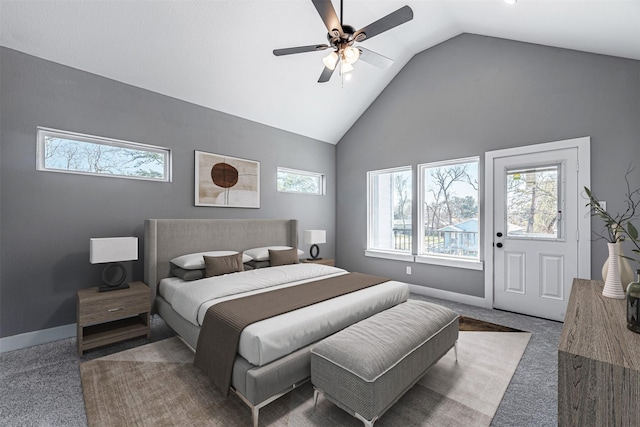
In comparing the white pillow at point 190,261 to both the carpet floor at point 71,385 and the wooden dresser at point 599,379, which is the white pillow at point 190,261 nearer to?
the carpet floor at point 71,385

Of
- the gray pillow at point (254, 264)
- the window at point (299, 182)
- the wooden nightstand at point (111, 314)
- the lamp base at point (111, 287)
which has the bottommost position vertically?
the wooden nightstand at point (111, 314)

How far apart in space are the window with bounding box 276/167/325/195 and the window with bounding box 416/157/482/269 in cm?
193

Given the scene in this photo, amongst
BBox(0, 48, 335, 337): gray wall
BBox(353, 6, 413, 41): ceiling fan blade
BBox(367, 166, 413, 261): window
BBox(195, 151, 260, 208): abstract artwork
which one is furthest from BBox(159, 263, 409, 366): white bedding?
BBox(353, 6, 413, 41): ceiling fan blade

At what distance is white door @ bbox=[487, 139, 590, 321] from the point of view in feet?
10.6

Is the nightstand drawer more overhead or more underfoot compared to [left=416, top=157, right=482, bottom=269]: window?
more underfoot

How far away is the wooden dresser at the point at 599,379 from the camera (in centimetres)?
82

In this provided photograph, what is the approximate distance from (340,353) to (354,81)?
4.09 meters

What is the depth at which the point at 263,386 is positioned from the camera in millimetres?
1692

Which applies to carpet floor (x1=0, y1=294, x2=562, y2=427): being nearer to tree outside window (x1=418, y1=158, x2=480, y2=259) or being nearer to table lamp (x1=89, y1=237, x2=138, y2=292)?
table lamp (x1=89, y1=237, x2=138, y2=292)

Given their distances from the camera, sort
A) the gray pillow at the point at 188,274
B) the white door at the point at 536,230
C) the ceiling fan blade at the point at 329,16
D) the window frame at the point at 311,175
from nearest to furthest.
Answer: the ceiling fan blade at the point at 329,16 → the gray pillow at the point at 188,274 → the white door at the point at 536,230 → the window frame at the point at 311,175

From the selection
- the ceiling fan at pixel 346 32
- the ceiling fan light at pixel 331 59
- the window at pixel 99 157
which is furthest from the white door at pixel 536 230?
the window at pixel 99 157

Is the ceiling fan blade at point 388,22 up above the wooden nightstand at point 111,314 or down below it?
above

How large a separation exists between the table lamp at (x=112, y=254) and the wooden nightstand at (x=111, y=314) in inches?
4.2

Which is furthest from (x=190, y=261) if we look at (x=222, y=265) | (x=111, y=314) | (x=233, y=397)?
(x=233, y=397)
